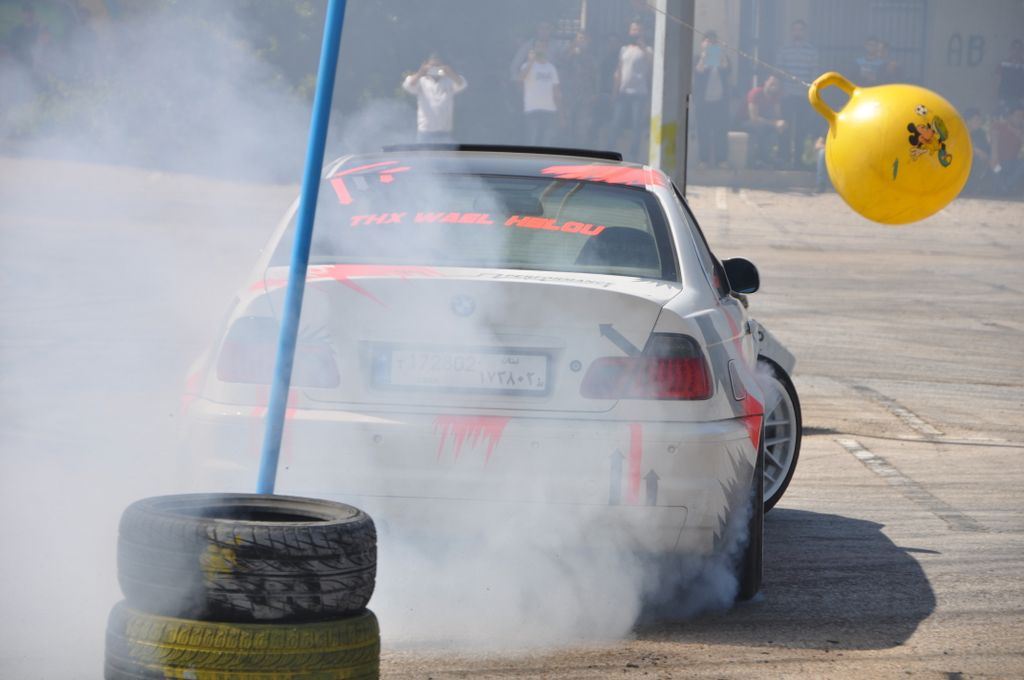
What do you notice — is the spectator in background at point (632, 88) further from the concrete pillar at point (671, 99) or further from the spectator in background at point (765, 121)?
the concrete pillar at point (671, 99)

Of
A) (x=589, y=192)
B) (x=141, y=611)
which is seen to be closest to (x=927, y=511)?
(x=589, y=192)

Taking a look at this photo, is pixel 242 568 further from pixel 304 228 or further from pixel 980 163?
pixel 980 163

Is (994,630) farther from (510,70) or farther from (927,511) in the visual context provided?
(510,70)

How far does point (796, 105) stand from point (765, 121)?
77cm

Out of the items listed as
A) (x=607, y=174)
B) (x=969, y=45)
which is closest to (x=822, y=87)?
(x=607, y=174)

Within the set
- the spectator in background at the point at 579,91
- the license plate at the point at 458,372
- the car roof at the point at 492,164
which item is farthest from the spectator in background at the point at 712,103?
the license plate at the point at 458,372

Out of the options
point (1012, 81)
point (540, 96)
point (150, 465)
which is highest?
point (1012, 81)

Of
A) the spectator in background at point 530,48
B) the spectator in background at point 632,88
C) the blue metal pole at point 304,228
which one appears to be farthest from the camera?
the spectator in background at point 632,88

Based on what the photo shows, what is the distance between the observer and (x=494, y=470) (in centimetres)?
443

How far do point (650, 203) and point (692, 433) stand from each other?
44.8 inches

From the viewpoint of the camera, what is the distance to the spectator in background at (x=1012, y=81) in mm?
26125

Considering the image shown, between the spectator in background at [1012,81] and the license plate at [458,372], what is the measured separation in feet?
76.4

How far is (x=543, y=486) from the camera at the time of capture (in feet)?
14.5

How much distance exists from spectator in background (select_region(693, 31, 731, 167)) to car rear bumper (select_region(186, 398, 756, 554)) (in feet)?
64.3
